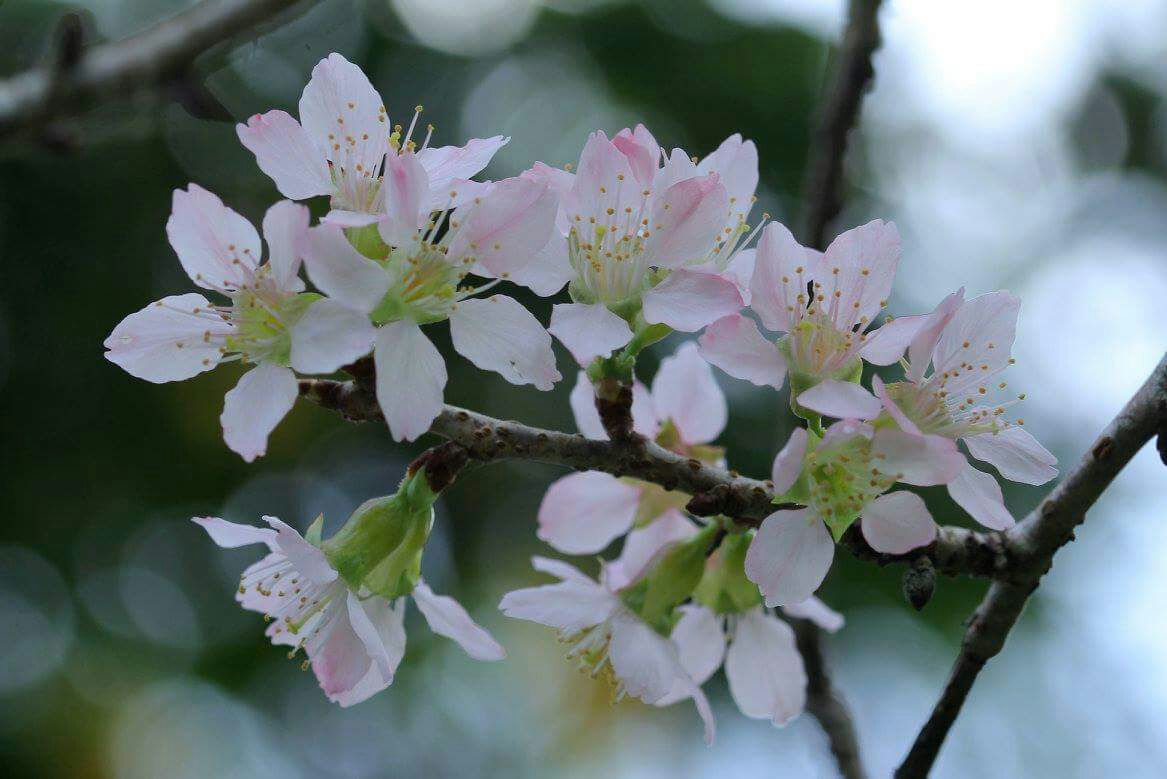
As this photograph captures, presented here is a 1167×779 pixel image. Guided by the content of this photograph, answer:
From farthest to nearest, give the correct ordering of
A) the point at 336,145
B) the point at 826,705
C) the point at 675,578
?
the point at 826,705
the point at 675,578
the point at 336,145

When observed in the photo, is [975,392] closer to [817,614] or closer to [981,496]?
[981,496]

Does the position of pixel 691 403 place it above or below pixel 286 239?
below

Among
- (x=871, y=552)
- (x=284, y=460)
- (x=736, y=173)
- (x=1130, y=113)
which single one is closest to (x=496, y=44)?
(x=284, y=460)

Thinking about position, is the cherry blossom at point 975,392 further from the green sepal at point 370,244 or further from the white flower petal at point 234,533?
the white flower petal at point 234,533

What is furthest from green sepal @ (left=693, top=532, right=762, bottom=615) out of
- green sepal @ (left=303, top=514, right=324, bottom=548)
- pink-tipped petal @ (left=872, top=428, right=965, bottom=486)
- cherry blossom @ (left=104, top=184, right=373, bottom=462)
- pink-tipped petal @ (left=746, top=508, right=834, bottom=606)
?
cherry blossom @ (left=104, top=184, right=373, bottom=462)

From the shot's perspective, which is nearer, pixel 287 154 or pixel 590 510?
pixel 287 154

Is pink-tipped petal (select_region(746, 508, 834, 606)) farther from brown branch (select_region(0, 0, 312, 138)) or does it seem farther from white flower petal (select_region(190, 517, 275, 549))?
brown branch (select_region(0, 0, 312, 138))

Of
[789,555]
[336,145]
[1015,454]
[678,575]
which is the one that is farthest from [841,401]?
[336,145]

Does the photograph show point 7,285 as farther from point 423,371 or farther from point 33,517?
Answer: point 423,371
